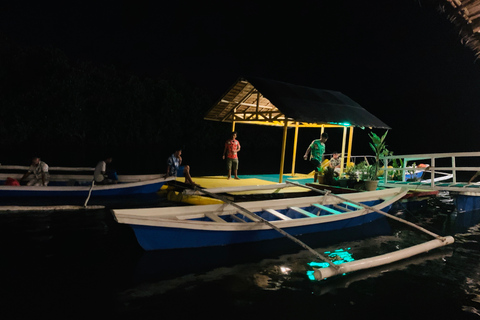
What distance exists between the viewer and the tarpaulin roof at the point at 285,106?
469 inches

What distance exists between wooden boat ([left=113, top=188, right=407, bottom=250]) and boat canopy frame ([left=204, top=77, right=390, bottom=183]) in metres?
3.17

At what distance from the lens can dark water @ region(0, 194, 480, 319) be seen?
5.06 m

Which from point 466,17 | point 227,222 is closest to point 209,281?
point 227,222

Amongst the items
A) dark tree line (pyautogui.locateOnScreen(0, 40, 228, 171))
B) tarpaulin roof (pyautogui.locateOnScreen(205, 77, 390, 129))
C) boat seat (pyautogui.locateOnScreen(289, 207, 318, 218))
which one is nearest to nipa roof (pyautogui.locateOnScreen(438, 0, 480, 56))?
boat seat (pyautogui.locateOnScreen(289, 207, 318, 218))

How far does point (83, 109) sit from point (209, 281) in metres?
38.2

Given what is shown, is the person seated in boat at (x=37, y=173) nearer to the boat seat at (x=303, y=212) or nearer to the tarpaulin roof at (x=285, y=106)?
the tarpaulin roof at (x=285, y=106)

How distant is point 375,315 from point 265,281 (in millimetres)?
1819

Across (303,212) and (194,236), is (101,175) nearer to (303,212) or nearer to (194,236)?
(194,236)

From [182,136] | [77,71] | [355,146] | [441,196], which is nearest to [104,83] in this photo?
[77,71]

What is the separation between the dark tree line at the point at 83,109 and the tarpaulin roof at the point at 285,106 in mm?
17436

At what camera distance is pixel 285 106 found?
1169 centimetres

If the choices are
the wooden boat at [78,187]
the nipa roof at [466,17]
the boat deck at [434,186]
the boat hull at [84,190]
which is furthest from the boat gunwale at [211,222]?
the boat hull at [84,190]

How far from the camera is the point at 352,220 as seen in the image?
9406 millimetres

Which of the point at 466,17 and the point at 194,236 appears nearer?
the point at 466,17
